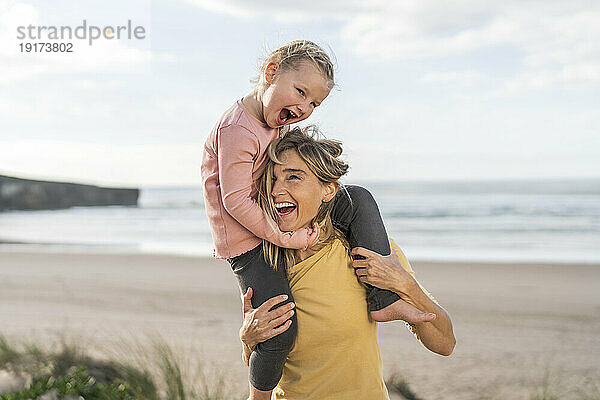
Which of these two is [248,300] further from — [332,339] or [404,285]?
[404,285]

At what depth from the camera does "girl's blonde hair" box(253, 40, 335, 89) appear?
104 inches

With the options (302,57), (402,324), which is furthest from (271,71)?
(402,324)

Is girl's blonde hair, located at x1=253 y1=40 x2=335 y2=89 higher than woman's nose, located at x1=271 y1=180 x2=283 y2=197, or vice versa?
girl's blonde hair, located at x1=253 y1=40 x2=335 y2=89

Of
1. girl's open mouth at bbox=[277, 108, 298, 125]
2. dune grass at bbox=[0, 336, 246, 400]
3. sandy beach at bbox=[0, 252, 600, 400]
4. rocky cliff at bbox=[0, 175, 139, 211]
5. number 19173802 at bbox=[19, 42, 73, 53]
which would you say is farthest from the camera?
rocky cliff at bbox=[0, 175, 139, 211]

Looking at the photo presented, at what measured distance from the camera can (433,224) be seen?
69.3ft

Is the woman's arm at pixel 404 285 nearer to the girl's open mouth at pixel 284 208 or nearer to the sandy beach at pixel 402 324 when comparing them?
the girl's open mouth at pixel 284 208

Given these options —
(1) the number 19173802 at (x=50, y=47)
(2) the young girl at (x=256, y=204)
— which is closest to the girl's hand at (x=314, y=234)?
(2) the young girl at (x=256, y=204)

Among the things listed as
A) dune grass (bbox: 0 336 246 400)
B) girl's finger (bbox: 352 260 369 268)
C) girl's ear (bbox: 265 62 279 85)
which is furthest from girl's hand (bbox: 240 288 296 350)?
dune grass (bbox: 0 336 246 400)

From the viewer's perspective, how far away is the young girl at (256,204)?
257 cm

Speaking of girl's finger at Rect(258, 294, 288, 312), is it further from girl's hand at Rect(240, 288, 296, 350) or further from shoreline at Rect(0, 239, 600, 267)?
shoreline at Rect(0, 239, 600, 267)

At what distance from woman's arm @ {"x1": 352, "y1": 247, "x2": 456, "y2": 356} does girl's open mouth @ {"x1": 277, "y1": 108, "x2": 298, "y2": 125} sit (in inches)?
20.1

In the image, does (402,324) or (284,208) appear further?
(402,324)

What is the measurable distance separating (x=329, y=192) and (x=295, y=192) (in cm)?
13

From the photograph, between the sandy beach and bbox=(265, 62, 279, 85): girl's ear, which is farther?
the sandy beach
